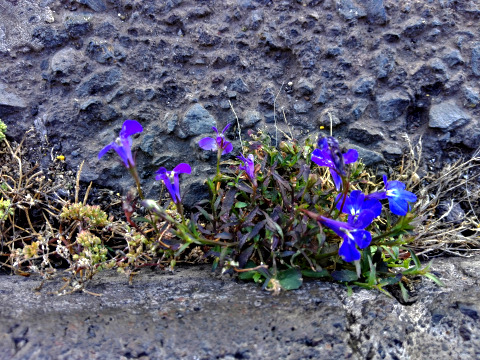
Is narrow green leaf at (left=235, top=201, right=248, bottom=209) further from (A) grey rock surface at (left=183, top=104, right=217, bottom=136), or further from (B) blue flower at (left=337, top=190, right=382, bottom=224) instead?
(A) grey rock surface at (left=183, top=104, right=217, bottom=136)

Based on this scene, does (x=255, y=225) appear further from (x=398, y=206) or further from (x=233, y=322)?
(x=398, y=206)

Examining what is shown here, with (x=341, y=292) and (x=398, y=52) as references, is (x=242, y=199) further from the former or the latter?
(x=398, y=52)

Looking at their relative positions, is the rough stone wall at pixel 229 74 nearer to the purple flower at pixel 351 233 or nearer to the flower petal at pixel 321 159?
the flower petal at pixel 321 159

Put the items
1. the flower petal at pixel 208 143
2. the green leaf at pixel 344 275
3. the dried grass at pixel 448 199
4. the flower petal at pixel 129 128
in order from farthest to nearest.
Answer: the dried grass at pixel 448 199
the flower petal at pixel 208 143
the green leaf at pixel 344 275
the flower petal at pixel 129 128

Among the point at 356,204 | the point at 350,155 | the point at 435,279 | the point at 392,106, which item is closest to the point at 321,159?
the point at 350,155

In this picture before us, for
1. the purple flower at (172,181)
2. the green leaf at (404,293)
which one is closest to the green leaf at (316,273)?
the green leaf at (404,293)

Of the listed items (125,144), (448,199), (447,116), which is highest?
(125,144)
